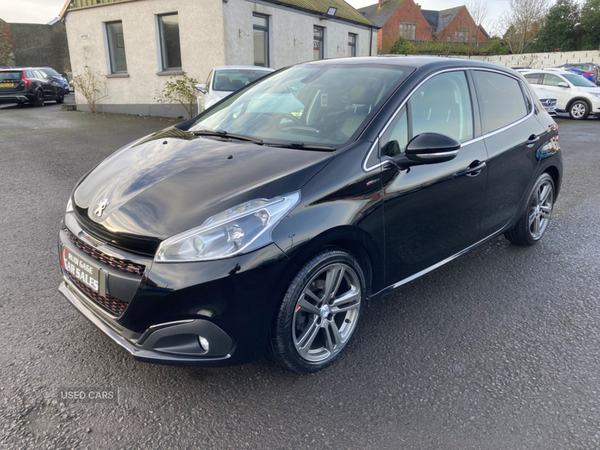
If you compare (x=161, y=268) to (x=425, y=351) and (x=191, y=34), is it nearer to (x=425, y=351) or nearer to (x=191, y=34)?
(x=425, y=351)

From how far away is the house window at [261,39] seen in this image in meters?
14.8

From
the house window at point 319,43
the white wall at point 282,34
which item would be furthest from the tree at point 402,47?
the house window at point 319,43

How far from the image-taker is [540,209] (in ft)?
14.1

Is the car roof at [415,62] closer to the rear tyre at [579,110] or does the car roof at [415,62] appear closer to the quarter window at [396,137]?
the quarter window at [396,137]

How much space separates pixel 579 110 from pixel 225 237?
58.6ft

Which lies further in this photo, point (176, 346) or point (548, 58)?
point (548, 58)

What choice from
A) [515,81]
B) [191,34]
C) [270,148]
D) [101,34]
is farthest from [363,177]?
[101,34]

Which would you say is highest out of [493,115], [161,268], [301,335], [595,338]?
[493,115]

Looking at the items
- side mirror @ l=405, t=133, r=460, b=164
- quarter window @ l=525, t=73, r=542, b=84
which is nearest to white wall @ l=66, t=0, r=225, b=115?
quarter window @ l=525, t=73, r=542, b=84

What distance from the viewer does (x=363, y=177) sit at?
2.48m

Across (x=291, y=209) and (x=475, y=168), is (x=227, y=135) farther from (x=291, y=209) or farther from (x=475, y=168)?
(x=475, y=168)

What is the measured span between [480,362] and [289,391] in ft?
3.67

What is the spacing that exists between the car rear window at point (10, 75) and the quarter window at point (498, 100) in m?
20.6

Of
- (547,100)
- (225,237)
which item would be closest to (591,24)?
(547,100)
